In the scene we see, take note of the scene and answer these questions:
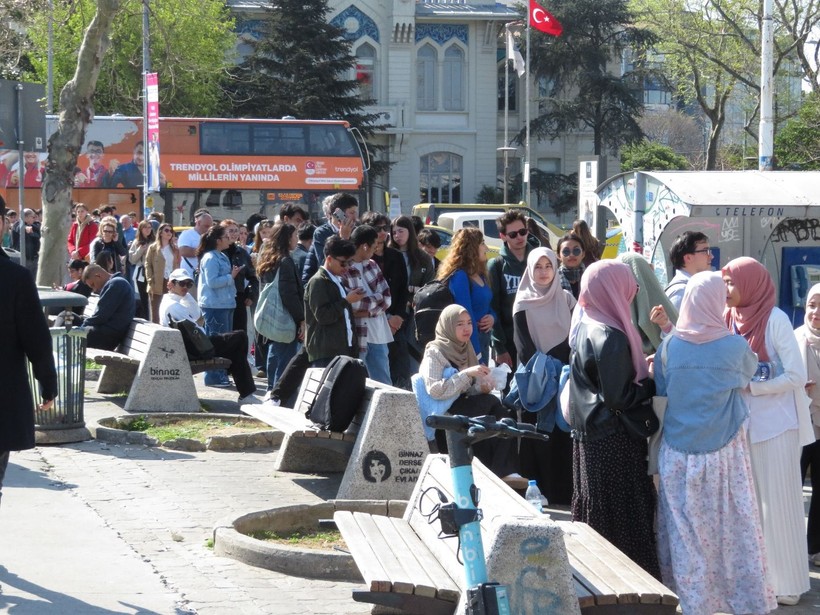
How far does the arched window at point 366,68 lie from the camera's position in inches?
2346

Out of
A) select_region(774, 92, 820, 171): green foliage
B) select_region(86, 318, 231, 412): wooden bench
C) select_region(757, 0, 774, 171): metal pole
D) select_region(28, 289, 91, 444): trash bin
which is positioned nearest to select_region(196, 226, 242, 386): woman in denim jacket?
select_region(86, 318, 231, 412): wooden bench

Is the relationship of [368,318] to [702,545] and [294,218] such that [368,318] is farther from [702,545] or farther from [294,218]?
[702,545]

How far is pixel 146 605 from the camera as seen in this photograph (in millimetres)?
5750

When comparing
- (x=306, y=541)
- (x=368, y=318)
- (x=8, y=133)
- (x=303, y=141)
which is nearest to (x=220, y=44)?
(x=303, y=141)

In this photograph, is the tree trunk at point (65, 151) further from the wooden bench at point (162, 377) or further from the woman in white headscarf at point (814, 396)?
the woman in white headscarf at point (814, 396)

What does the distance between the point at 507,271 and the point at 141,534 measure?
152 inches

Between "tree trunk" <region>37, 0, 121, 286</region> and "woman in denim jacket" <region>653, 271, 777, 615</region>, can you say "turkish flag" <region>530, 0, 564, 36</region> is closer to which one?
"tree trunk" <region>37, 0, 121, 286</region>

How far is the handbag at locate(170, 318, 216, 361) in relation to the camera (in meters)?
11.6

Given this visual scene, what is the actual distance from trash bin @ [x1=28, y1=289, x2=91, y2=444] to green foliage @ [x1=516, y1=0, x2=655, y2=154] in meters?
50.0

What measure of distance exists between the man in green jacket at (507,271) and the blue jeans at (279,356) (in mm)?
2380

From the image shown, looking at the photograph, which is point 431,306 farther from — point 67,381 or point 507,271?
point 67,381

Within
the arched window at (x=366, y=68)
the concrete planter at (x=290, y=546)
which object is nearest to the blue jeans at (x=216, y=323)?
the concrete planter at (x=290, y=546)

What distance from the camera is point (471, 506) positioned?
166 inches

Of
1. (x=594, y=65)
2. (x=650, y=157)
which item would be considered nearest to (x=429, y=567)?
(x=594, y=65)
